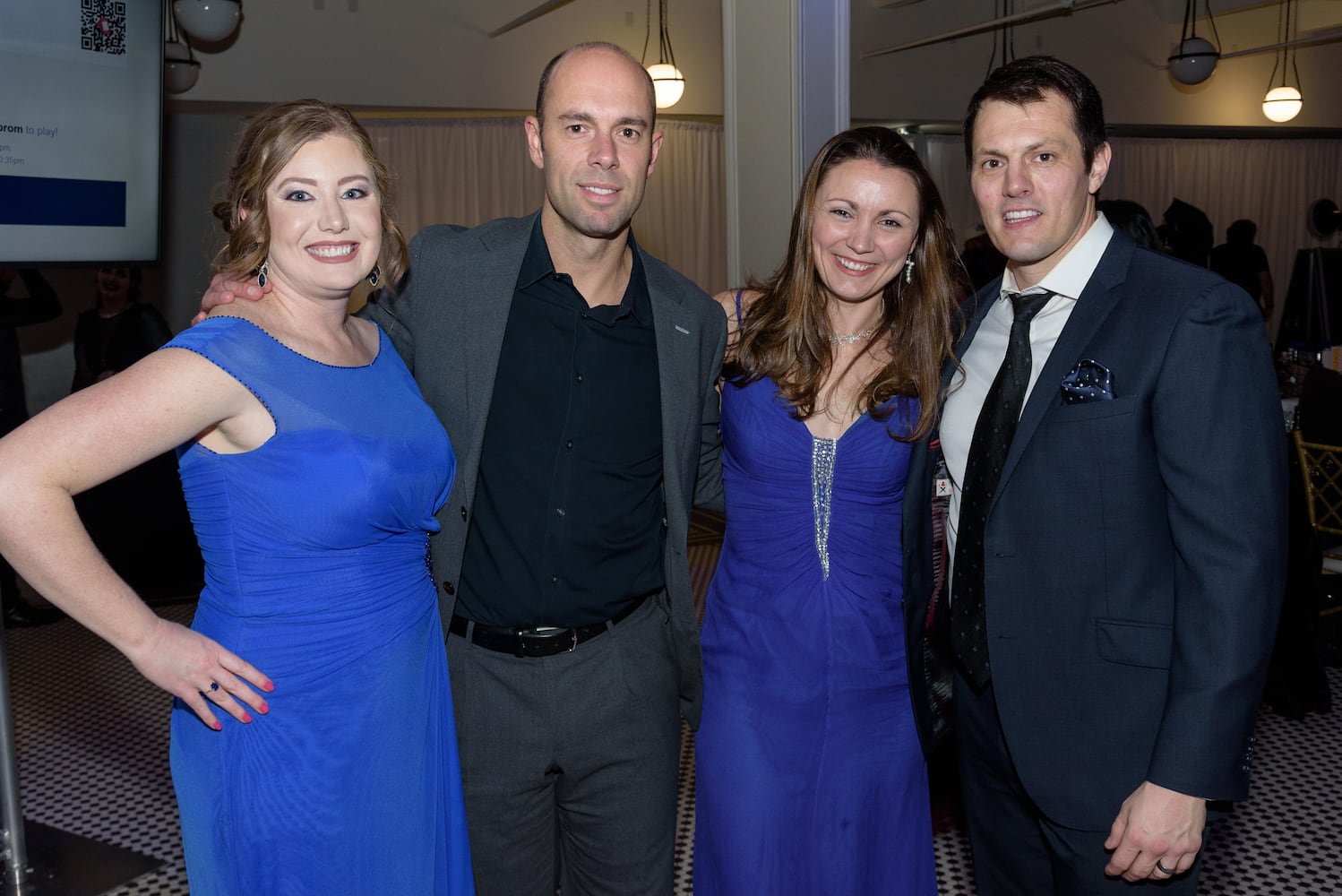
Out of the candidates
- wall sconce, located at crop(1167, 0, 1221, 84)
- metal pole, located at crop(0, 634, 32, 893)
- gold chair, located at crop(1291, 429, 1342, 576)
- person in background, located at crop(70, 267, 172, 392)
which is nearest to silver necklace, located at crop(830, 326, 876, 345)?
metal pole, located at crop(0, 634, 32, 893)

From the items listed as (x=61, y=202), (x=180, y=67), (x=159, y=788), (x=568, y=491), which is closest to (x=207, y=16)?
(x=180, y=67)

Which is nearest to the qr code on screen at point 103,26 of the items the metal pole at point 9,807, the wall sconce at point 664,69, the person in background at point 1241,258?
the metal pole at point 9,807

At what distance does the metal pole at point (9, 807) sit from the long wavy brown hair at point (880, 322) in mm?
2276

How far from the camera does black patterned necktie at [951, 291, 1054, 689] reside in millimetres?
1980

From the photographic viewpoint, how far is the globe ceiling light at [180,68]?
803 cm

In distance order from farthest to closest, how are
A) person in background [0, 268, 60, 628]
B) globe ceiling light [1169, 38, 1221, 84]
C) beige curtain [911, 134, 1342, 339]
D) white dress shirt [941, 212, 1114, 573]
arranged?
beige curtain [911, 134, 1342, 339] → globe ceiling light [1169, 38, 1221, 84] → person in background [0, 268, 60, 628] → white dress shirt [941, 212, 1114, 573]

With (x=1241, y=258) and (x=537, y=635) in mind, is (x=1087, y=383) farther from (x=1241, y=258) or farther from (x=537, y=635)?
Result: (x=1241, y=258)

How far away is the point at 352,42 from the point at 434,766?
8267 mm

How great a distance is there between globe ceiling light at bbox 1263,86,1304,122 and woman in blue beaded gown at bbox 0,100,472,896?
12.6 meters

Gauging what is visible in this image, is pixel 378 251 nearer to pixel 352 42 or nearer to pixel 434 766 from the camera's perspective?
pixel 434 766

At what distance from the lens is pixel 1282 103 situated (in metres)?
12.1

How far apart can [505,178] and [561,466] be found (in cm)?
961

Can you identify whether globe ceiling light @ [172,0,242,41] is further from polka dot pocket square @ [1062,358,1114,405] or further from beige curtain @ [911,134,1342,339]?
beige curtain @ [911,134,1342,339]

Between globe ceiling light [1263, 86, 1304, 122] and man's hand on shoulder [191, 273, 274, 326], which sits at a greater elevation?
globe ceiling light [1263, 86, 1304, 122]
